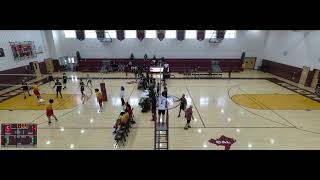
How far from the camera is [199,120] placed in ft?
42.8

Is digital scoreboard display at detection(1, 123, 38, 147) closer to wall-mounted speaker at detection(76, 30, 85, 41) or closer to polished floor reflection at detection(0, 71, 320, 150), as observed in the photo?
polished floor reflection at detection(0, 71, 320, 150)

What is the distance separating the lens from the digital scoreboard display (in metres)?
5.16

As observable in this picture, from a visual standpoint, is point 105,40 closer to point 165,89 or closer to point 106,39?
point 106,39

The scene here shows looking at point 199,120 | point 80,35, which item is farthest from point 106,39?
point 199,120

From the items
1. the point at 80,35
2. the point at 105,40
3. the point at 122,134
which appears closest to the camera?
the point at 122,134

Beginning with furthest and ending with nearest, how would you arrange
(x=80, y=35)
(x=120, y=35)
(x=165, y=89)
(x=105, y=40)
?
(x=105, y=40) < (x=120, y=35) < (x=80, y=35) < (x=165, y=89)

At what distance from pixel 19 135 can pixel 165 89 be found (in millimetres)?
11473

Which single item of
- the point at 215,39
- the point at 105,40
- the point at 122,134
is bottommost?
the point at 122,134

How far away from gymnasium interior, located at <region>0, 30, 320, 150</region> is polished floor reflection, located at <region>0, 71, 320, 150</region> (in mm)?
59

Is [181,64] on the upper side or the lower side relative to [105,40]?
lower

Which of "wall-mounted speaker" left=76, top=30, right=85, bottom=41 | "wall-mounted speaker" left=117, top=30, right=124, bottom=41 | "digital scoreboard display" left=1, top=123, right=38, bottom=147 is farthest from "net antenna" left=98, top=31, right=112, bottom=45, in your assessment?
"digital scoreboard display" left=1, top=123, right=38, bottom=147
